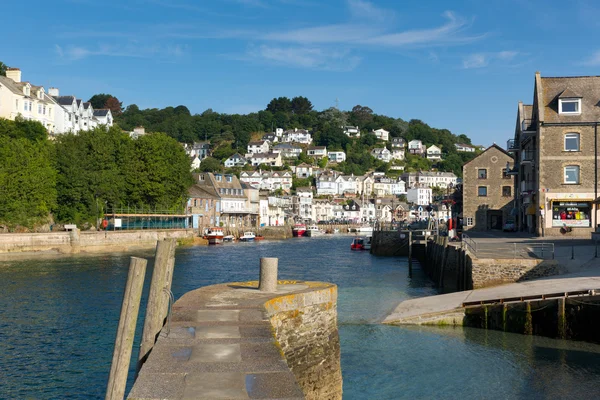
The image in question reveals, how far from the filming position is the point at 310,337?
43.8ft

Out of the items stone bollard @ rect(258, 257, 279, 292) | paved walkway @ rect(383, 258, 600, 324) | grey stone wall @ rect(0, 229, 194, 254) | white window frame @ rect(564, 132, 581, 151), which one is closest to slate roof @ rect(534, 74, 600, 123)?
white window frame @ rect(564, 132, 581, 151)

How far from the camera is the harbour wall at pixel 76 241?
58.5m

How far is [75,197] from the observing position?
7269 cm

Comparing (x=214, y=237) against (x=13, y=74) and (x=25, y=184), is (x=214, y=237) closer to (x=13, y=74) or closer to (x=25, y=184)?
(x=25, y=184)

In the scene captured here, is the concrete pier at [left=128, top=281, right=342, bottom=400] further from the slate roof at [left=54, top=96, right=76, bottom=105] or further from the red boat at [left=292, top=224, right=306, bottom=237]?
the red boat at [left=292, top=224, right=306, bottom=237]

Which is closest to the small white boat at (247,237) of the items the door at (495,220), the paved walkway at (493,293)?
the door at (495,220)

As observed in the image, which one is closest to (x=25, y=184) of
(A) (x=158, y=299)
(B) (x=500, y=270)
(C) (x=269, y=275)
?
(B) (x=500, y=270)

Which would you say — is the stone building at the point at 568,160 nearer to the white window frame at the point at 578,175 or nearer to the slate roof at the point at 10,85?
the white window frame at the point at 578,175

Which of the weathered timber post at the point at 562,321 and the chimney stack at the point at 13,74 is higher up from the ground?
the chimney stack at the point at 13,74

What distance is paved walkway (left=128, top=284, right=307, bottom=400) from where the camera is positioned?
7.79 meters

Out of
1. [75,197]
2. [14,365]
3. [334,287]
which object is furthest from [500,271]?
[75,197]

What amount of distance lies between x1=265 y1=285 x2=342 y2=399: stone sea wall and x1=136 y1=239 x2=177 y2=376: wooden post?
2.17 m

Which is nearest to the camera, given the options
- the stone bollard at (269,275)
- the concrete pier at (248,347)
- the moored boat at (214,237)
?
the concrete pier at (248,347)

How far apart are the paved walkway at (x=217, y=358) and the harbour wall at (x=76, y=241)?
50491mm
